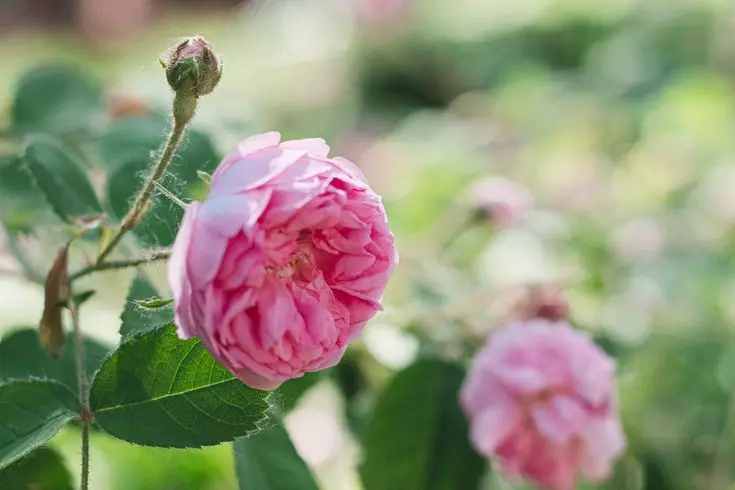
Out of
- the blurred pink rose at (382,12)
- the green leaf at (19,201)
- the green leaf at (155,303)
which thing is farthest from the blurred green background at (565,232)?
the blurred pink rose at (382,12)

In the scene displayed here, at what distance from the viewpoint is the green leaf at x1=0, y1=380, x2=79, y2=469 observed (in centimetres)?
36

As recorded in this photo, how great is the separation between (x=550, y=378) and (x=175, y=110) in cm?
33

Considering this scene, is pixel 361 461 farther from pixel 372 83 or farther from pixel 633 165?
pixel 372 83

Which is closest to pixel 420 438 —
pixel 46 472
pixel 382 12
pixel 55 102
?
pixel 46 472

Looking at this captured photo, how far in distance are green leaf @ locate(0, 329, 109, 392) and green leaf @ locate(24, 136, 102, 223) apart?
3.0 inches

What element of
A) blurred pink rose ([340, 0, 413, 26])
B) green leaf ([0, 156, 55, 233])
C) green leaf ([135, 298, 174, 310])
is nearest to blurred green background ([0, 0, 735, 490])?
green leaf ([0, 156, 55, 233])

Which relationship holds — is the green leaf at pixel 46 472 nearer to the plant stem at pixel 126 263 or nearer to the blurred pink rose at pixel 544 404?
the plant stem at pixel 126 263

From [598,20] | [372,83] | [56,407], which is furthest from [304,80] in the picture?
[56,407]

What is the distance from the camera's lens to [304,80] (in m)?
3.68

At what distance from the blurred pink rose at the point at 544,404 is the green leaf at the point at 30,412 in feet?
0.89

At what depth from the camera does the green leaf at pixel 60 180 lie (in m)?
0.46

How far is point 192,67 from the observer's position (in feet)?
Answer: 1.18

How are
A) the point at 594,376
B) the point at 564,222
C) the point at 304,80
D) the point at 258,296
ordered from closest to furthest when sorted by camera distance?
the point at 258,296
the point at 594,376
the point at 564,222
the point at 304,80

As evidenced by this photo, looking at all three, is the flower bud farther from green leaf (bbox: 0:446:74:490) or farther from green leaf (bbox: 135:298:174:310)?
green leaf (bbox: 0:446:74:490)
